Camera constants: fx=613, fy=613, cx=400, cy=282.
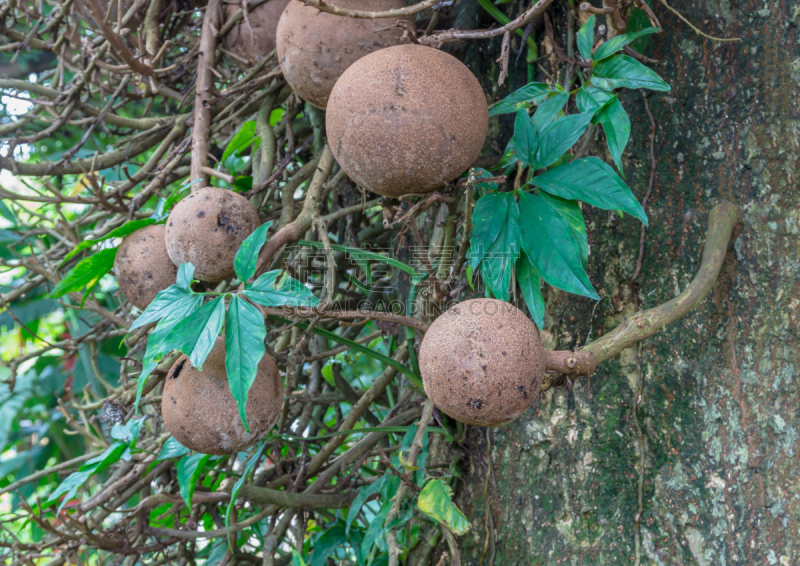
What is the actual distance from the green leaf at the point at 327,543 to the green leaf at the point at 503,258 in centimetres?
76

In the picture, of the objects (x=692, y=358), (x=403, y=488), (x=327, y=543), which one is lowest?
(x=327, y=543)

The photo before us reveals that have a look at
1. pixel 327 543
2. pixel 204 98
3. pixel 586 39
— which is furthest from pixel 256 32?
pixel 327 543

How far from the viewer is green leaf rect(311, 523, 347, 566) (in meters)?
1.33

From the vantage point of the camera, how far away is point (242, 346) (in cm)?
77

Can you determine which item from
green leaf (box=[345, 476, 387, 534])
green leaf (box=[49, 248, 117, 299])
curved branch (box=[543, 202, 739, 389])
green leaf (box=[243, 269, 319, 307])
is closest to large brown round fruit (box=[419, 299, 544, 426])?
curved branch (box=[543, 202, 739, 389])

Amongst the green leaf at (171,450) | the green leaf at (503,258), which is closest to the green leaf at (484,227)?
the green leaf at (503,258)

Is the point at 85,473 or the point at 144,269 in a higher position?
the point at 144,269

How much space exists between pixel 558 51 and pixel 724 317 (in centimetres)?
52

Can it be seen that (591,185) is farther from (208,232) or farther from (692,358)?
(208,232)

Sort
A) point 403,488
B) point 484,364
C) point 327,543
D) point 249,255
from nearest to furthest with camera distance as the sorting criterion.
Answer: point 484,364, point 249,255, point 403,488, point 327,543

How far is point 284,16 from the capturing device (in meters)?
1.07

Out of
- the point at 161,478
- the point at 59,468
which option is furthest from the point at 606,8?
the point at 59,468

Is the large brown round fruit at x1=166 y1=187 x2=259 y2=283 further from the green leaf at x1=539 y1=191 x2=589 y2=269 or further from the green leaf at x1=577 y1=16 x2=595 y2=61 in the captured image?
the green leaf at x1=577 y1=16 x2=595 y2=61

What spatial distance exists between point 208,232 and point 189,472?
0.49 m
